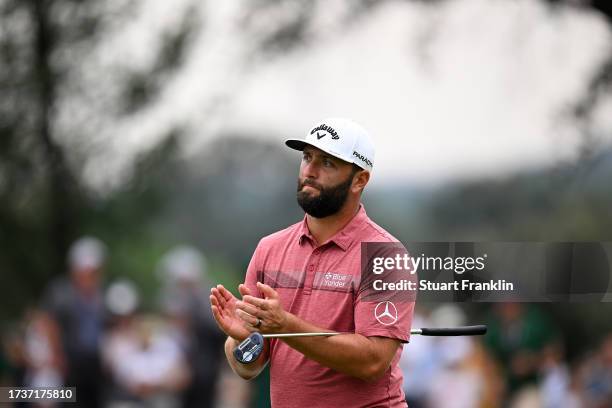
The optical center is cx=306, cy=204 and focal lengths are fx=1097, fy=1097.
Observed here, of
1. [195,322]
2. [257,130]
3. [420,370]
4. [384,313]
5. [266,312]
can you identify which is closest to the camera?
[266,312]

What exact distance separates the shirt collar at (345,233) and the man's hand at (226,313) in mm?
408

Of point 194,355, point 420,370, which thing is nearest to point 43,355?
point 194,355

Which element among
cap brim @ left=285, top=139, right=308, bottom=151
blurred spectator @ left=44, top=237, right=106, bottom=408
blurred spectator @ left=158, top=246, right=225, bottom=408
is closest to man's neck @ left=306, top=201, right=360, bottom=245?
cap brim @ left=285, top=139, right=308, bottom=151

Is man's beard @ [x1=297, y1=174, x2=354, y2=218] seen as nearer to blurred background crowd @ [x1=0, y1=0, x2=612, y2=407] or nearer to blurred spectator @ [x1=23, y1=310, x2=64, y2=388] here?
blurred background crowd @ [x1=0, y1=0, x2=612, y2=407]

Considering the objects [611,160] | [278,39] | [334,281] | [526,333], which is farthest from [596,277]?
[278,39]

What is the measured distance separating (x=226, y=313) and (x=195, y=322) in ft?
18.5

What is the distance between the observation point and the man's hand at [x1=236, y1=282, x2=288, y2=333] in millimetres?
3848

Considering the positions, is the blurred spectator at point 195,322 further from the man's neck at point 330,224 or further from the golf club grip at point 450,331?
the man's neck at point 330,224

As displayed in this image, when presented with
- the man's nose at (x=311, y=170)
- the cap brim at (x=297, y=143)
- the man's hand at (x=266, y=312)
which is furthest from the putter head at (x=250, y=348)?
the cap brim at (x=297, y=143)

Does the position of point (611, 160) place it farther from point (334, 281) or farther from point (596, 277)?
point (334, 281)

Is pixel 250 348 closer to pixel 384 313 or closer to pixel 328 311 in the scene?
pixel 328 311

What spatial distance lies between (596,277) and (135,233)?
→ 19.0 feet

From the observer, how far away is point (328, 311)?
414 cm

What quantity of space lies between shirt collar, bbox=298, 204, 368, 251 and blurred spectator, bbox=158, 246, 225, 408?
536 centimetres
